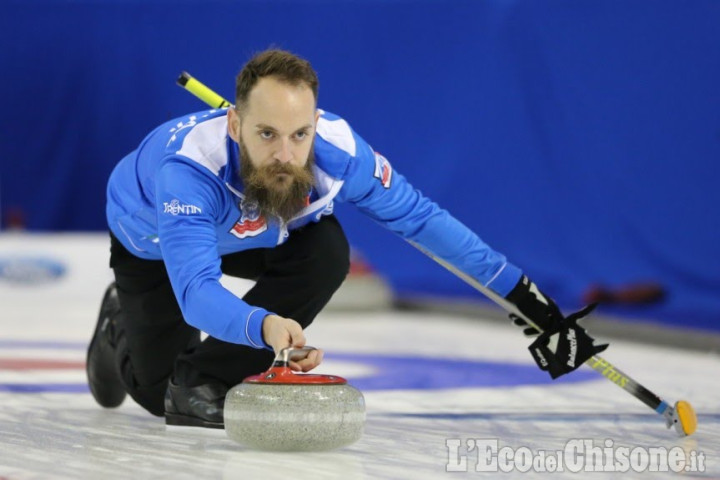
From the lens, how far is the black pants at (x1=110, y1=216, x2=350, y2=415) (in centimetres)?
312

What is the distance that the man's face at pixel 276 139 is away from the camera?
2.71m

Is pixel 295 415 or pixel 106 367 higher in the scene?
pixel 106 367

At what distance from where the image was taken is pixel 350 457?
269 cm

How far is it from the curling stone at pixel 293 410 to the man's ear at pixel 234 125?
549 mm

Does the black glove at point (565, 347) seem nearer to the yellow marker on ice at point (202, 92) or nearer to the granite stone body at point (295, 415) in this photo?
the granite stone body at point (295, 415)

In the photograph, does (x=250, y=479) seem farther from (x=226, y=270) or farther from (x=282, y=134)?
(x=226, y=270)

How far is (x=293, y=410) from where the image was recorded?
2578 mm

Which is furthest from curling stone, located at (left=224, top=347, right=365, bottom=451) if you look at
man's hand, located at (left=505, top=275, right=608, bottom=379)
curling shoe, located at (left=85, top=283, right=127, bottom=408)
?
curling shoe, located at (left=85, top=283, right=127, bottom=408)

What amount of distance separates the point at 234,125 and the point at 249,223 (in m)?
0.26

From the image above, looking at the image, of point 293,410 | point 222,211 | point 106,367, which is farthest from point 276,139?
point 106,367

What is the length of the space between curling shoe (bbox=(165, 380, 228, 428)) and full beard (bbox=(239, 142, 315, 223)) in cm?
48

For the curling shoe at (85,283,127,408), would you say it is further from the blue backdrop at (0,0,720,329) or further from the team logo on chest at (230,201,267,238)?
the blue backdrop at (0,0,720,329)

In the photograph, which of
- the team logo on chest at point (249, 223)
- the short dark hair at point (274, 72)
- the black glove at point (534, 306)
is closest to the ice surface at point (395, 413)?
the black glove at point (534, 306)

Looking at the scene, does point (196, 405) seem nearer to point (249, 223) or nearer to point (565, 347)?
point (249, 223)
